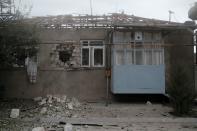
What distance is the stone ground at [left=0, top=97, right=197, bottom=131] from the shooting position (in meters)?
14.0

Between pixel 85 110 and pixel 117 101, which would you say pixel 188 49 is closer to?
pixel 117 101

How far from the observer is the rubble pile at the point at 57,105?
1719 centimetres

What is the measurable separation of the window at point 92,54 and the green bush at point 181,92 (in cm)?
576

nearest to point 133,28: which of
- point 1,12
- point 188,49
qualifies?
point 188,49

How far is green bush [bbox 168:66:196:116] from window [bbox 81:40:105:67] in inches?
227

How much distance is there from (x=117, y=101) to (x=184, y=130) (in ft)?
28.3

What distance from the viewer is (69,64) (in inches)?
875

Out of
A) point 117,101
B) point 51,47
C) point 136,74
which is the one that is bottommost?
point 117,101

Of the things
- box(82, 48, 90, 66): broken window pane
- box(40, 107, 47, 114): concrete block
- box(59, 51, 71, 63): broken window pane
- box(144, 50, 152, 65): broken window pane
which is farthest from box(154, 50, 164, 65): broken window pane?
box(40, 107, 47, 114): concrete block

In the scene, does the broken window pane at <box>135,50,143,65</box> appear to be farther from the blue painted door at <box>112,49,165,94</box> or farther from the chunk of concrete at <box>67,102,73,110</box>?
the chunk of concrete at <box>67,102,73,110</box>

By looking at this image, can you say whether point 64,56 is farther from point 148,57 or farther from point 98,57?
point 148,57

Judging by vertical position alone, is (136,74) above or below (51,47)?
below

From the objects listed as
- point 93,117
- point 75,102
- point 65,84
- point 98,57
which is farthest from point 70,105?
point 98,57

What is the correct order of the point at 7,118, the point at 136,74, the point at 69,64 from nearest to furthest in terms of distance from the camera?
the point at 7,118 < the point at 136,74 < the point at 69,64
